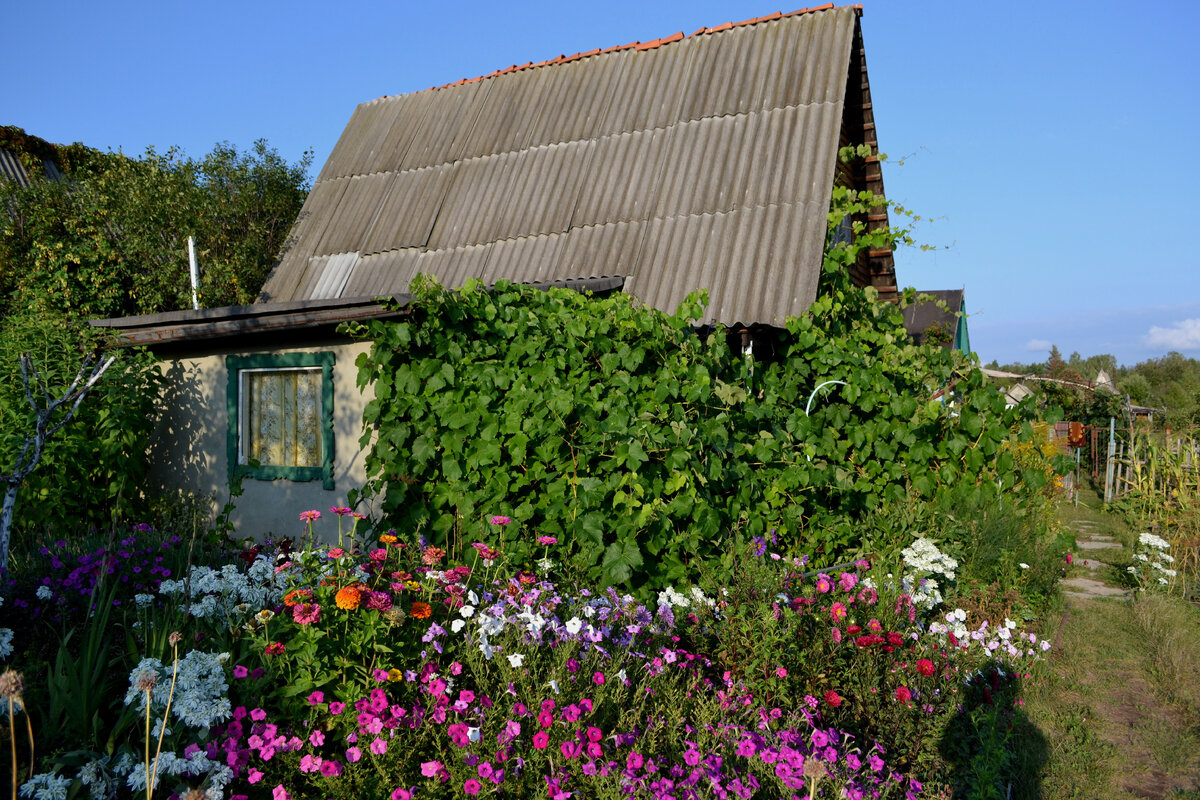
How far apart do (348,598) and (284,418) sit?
4.68 m

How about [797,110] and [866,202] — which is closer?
[797,110]

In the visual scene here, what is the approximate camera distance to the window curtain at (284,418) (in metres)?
6.70

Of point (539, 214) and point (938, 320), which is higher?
point (539, 214)

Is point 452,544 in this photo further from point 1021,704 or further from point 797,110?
point 797,110

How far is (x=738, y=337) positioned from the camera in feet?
24.5

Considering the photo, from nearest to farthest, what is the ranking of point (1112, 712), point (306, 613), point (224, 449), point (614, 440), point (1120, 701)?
1. point (306, 613)
2. point (614, 440)
3. point (1112, 712)
4. point (1120, 701)
5. point (224, 449)

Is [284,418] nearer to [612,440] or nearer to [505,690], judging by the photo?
[612,440]

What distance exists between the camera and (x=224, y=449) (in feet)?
22.7

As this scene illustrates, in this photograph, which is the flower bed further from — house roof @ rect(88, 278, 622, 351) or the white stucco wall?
the white stucco wall

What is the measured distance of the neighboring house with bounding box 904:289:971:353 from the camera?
42.3 feet

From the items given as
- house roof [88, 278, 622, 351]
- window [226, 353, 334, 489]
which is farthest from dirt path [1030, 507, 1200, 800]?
window [226, 353, 334, 489]

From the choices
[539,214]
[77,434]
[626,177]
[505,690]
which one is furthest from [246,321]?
[626,177]

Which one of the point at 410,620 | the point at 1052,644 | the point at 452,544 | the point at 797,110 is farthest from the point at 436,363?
the point at 797,110

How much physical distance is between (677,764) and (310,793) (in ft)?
4.21
